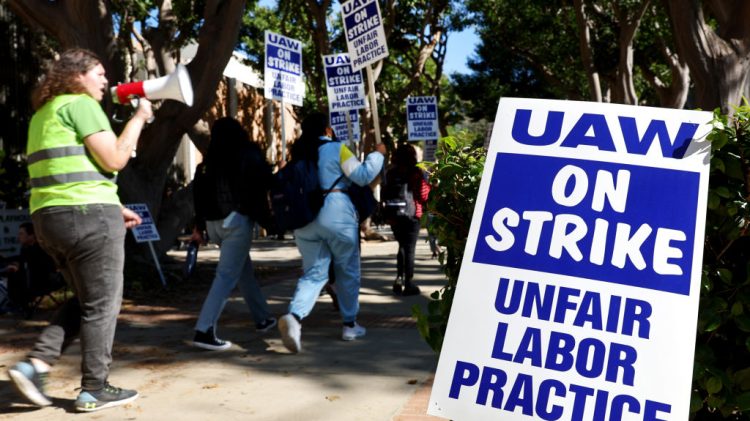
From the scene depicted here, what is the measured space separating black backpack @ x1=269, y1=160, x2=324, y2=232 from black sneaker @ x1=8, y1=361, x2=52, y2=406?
2.17 meters

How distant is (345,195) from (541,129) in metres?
3.85

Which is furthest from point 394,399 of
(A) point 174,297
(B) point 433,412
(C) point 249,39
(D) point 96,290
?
(C) point 249,39

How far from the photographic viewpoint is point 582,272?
2686 millimetres

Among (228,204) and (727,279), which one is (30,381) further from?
(727,279)

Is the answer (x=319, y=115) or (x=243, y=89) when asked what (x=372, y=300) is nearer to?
(x=319, y=115)

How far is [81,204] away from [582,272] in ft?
9.65

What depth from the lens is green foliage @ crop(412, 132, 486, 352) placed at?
11.1 feet

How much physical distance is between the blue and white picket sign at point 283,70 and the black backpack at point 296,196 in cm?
347

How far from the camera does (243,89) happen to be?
31.2 metres

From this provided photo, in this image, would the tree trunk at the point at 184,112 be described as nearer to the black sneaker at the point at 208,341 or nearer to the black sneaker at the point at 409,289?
the black sneaker at the point at 409,289

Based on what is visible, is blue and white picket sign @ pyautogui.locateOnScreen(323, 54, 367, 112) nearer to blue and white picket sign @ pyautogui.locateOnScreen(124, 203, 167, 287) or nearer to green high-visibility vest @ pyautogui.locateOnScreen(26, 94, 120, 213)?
blue and white picket sign @ pyautogui.locateOnScreen(124, 203, 167, 287)

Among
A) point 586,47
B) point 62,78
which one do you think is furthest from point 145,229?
point 586,47

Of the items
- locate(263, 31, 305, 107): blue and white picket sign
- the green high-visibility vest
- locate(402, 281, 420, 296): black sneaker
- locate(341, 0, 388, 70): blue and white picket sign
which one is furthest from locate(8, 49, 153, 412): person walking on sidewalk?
locate(402, 281, 420, 296): black sneaker

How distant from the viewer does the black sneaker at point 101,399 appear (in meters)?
4.78
